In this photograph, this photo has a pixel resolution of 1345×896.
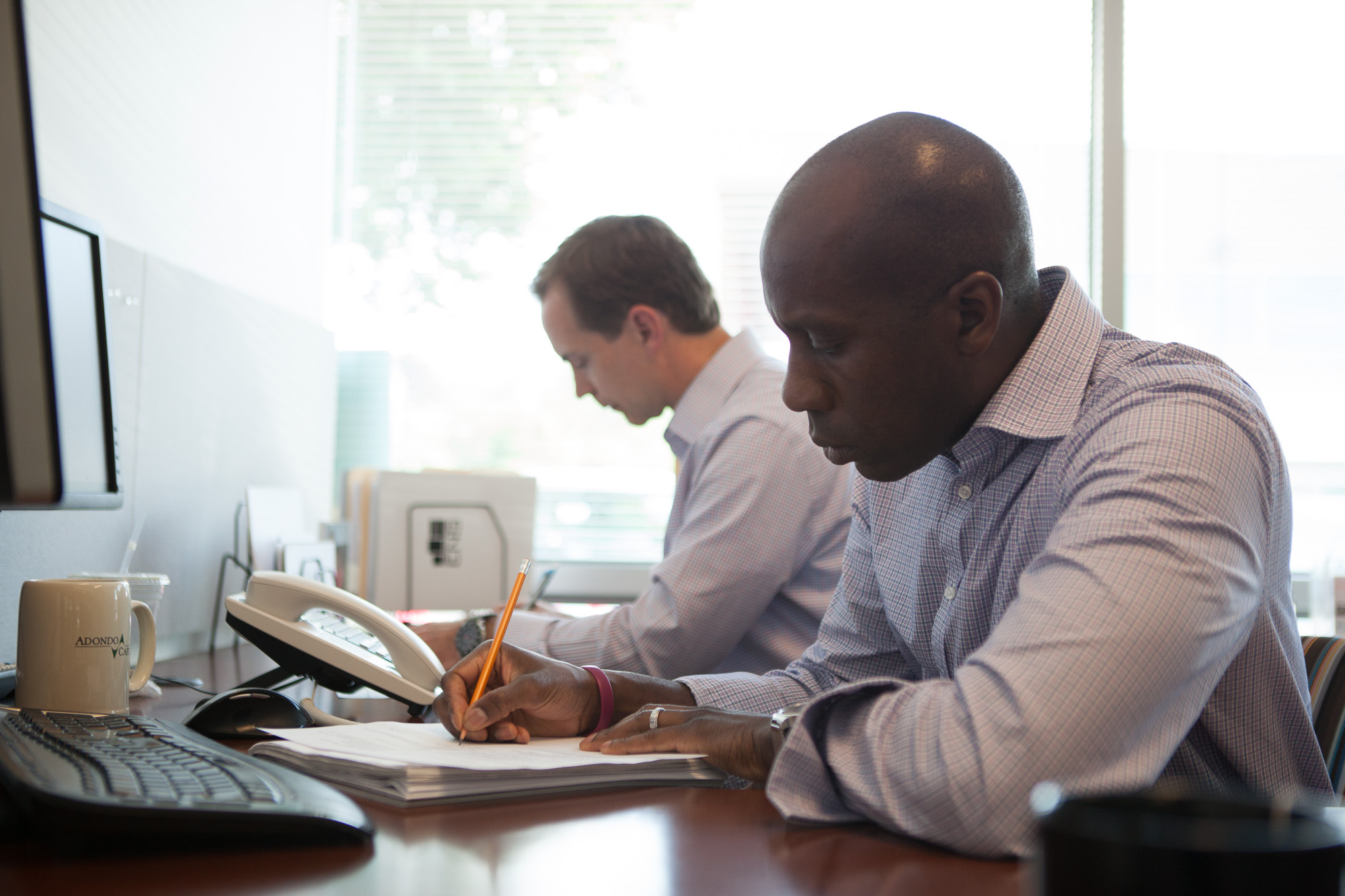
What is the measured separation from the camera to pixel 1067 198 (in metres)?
2.88

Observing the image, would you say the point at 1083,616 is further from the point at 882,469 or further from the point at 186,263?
the point at 186,263

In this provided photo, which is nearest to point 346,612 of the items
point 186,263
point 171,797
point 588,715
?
point 588,715

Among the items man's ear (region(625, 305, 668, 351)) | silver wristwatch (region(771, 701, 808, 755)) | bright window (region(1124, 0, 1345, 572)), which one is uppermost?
bright window (region(1124, 0, 1345, 572))

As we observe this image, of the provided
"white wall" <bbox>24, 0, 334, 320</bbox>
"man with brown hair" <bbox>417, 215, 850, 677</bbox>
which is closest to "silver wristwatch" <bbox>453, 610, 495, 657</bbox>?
"man with brown hair" <bbox>417, 215, 850, 677</bbox>

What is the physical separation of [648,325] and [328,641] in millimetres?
1048

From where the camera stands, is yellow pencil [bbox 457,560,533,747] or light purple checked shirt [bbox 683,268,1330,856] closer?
light purple checked shirt [bbox 683,268,1330,856]

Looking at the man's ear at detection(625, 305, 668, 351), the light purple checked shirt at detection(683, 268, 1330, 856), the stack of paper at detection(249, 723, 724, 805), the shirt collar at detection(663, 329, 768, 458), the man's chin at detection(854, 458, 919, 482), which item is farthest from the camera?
the man's ear at detection(625, 305, 668, 351)

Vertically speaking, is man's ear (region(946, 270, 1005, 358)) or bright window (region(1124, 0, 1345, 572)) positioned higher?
bright window (region(1124, 0, 1345, 572))

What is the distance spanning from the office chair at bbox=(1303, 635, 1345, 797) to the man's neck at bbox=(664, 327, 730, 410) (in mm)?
1161

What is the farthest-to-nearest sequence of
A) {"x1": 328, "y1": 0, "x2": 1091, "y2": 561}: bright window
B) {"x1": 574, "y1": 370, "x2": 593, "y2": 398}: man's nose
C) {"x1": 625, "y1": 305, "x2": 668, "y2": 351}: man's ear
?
{"x1": 328, "y1": 0, "x2": 1091, "y2": 561}: bright window → {"x1": 574, "y1": 370, "x2": 593, "y2": 398}: man's nose → {"x1": 625, "y1": 305, "x2": 668, "y2": 351}: man's ear

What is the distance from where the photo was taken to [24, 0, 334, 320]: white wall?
60.6 inches

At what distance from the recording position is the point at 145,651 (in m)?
1.20

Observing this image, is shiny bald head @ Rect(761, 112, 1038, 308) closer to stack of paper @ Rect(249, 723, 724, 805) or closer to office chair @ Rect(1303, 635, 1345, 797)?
stack of paper @ Rect(249, 723, 724, 805)

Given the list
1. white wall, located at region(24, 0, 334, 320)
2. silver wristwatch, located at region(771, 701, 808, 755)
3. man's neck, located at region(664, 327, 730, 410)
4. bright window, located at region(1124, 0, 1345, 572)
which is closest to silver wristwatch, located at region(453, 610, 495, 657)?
man's neck, located at region(664, 327, 730, 410)
